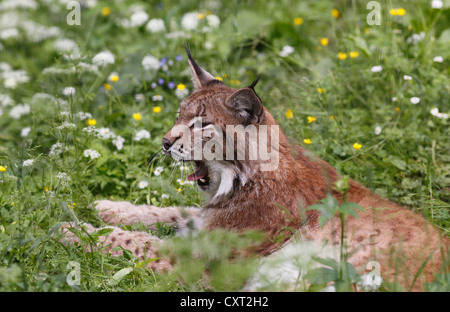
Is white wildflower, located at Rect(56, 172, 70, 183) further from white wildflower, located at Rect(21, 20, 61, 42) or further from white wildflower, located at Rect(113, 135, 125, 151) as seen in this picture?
white wildflower, located at Rect(21, 20, 61, 42)

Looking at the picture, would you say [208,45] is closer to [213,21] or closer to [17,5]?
[213,21]

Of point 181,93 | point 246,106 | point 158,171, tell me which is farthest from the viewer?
point 181,93

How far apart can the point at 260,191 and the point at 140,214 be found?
110cm

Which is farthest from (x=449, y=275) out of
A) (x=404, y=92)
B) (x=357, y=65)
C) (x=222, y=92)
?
(x=357, y=65)

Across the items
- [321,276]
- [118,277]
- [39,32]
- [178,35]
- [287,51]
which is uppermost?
[39,32]

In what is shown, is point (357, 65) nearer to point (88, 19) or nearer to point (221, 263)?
point (221, 263)

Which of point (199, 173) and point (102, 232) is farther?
point (199, 173)

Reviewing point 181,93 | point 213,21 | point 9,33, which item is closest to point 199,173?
point 181,93

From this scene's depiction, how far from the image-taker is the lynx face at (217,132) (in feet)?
11.2

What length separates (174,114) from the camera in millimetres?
5230

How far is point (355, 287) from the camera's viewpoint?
2.78m

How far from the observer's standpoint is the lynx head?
343cm

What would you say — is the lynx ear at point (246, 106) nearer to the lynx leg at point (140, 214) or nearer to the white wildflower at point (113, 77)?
the lynx leg at point (140, 214)

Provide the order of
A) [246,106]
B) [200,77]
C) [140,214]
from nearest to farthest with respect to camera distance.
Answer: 1. [246,106]
2. [200,77]
3. [140,214]
